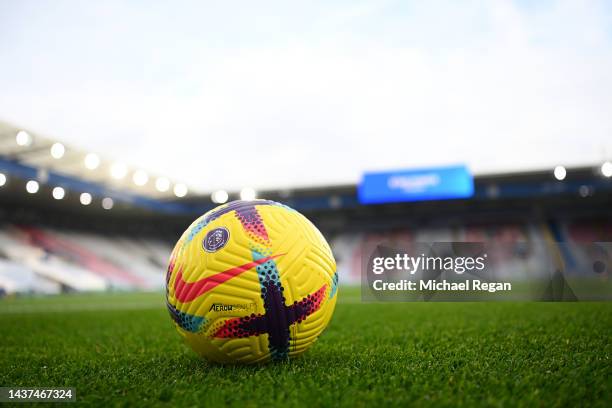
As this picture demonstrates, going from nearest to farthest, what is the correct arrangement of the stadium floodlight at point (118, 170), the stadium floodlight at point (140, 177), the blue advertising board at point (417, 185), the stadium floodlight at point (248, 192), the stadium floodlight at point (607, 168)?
the stadium floodlight at point (118, 170), the stadium floodlight at point (140, 177), the stadium floodlight at point (607, 168), the blue advertising board at point (417, 185), the stadium floodlight at point (248, 192)

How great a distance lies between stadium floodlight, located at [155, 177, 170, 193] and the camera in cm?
2598

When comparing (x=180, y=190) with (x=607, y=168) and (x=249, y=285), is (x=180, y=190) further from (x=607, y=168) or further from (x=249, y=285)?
(x=249, y=285)

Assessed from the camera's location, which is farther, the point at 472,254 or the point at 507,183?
the point at 507,183

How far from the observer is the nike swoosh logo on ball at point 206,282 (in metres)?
3.05

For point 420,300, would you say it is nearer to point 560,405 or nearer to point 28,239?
point 560,405

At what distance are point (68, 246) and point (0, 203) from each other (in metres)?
4.31

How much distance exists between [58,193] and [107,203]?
13.8 feet

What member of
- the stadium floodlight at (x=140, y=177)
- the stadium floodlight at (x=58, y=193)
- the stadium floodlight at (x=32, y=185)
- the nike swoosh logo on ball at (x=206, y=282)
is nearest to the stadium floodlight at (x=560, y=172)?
the stadium floodlight at (x=140, y=177)

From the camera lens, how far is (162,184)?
26281mm

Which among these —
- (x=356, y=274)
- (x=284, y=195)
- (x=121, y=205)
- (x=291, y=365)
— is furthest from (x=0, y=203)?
(x=291, y=365)

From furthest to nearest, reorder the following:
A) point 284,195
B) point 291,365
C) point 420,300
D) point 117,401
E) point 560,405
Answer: point 284,195
point 420,300
point 291,365
point 117,401
point 560,405

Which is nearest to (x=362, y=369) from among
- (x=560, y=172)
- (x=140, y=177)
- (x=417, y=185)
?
(x=140, y=177)

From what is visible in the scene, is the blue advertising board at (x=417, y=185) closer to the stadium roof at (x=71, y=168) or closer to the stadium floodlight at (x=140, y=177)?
the stadium roof at (x=71, y=168)

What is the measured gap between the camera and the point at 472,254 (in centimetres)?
850
